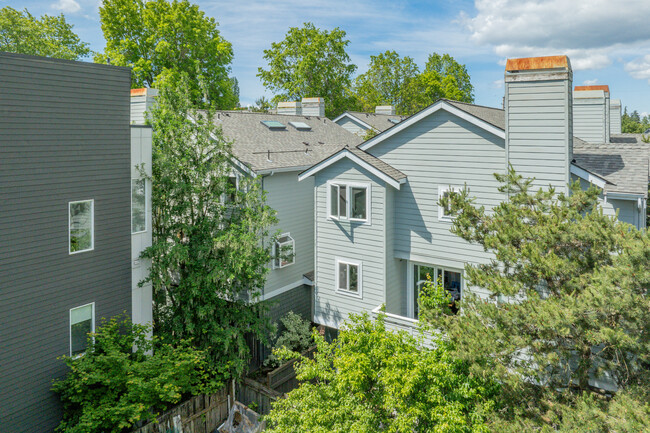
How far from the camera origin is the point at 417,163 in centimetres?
1631

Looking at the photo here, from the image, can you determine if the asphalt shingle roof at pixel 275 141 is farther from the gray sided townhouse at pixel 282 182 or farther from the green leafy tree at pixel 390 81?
the green leafy tree at pixel 390 81

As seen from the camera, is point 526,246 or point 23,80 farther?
point 23,80

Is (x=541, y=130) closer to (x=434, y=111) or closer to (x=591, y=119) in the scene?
(x=434, y=111)

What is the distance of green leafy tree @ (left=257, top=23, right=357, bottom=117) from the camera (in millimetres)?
45469

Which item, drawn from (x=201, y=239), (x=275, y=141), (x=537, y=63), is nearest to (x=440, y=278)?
(x=537, y=63)

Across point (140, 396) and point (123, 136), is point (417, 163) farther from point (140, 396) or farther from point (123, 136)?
point (140, 396)

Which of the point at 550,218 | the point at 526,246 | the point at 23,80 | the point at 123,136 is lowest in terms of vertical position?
the point at 526,246

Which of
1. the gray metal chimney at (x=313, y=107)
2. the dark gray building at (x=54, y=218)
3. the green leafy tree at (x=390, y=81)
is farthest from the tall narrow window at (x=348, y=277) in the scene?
the green leafy tree at (x=390, y=81)

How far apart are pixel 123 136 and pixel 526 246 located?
1173cm

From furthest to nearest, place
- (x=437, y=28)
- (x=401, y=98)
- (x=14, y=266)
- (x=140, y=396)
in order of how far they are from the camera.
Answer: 1. (x=401, y=98)
2. (x=437, y=28)
3. (x=140, y=396)
4. (x=14, y=266)

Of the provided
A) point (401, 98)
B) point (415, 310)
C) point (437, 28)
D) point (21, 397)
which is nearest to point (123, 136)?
point (21, 397)

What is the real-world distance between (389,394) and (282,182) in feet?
35.6

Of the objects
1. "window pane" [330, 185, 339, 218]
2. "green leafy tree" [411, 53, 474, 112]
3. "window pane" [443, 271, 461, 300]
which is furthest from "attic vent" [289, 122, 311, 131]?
"green leafy tree" [411, 53, 474, 112]

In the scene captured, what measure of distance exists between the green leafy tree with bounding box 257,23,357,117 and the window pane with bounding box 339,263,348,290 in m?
31.9
